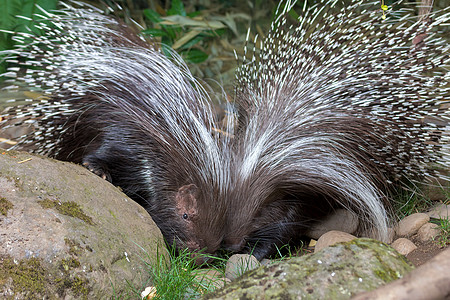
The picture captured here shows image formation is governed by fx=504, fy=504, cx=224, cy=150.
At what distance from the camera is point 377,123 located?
276cm

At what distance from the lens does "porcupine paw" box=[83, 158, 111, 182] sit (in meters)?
2.87

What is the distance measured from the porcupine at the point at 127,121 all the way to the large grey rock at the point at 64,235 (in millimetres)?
510

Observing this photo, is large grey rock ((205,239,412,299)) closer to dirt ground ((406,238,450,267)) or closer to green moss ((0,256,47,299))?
green moss ((0,256,47,299))

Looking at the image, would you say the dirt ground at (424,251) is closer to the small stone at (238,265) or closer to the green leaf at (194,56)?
the small stone at (238,265)

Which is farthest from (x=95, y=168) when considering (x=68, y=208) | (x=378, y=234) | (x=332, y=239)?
(x=378, y=234)

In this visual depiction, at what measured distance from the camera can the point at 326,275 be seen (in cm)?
153

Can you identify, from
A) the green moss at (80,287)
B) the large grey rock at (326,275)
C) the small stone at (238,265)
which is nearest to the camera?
the large grey rock at (326,275)

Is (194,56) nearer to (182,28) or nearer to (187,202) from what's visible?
(182,28)

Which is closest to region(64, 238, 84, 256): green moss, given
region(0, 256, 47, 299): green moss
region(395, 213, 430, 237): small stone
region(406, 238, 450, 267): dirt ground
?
region(0, 256, 47, 299): green moss

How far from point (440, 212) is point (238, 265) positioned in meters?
1.26

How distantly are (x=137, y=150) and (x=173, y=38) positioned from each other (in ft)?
5.63

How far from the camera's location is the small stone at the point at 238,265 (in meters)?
2.45

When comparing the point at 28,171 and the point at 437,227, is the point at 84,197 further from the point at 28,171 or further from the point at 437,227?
the point at 437,227

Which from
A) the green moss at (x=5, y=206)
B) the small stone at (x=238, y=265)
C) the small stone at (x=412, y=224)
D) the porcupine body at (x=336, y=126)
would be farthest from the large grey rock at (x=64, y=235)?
the small stone at (x=412, y=224)
